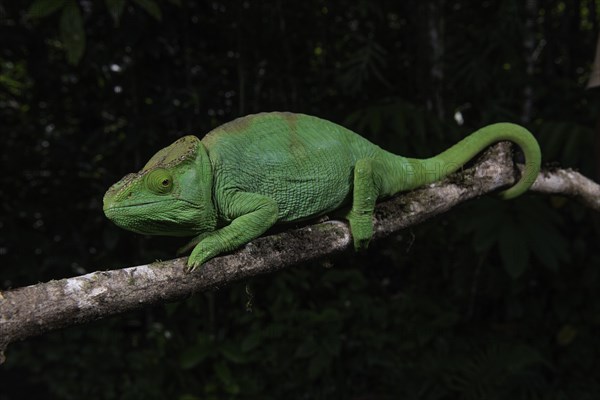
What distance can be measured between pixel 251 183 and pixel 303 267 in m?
1.58

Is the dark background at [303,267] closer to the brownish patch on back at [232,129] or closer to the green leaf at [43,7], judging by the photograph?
the green leaf at [43,7]

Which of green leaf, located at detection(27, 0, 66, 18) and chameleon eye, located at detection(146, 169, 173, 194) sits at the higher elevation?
green leaf, located at detection(27, 0, 66, 18)

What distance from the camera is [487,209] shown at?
2299mm

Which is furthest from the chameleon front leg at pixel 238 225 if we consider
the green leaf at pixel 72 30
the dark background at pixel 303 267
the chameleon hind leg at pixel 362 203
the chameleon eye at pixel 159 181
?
the dark background at pixel 303 267

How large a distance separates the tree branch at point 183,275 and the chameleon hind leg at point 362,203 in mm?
27

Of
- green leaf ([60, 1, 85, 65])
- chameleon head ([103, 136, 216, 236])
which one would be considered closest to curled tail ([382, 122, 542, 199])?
chameleon head ([103, 136, 216, 236])

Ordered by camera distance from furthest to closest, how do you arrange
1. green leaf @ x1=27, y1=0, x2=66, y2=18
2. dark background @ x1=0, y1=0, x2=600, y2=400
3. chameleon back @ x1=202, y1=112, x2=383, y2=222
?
dark background @ x1=0, y1=0, x2=600, y2=400, green leaf @ x1=27, y1=0, x2=66, y2=18, chameleon back @ x1=202, y1=112, x2=383, y2=222

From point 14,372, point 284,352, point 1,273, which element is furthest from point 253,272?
point 14,372

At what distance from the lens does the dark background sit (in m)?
2.85

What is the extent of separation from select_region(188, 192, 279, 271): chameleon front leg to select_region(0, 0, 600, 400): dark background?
4.65 ft

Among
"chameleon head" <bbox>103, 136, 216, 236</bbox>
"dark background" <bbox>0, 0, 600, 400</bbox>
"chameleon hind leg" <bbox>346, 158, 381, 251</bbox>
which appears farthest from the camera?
"dark background" <bbox>0, 0, 600, 400</bbox>

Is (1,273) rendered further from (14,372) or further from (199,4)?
(199,4)

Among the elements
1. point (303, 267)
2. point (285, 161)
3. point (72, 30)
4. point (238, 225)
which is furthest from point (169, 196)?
point (303, 267)

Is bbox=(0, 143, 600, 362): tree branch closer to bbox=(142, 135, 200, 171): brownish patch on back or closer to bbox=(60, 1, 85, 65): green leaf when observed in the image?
bbox=(142, 135, 200, 171): brownish patch on back
